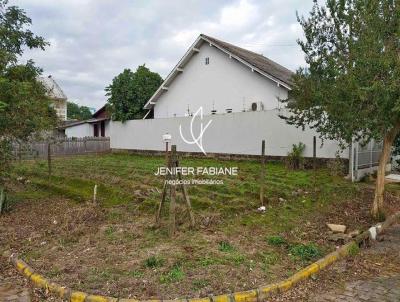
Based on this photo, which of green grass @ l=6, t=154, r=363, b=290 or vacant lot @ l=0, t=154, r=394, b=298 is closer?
vacant lot @ l=0, t=154, r=394, b=298

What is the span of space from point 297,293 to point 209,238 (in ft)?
6.34

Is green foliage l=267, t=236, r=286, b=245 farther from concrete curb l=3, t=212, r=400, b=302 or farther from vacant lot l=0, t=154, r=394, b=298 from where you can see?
concrete curb l=3, t=212, r=400, b=302

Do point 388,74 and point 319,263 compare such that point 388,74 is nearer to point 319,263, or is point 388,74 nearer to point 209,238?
point 319,263

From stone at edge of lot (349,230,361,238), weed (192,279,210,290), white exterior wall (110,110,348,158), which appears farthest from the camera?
white exterior wall (110,110,348,158)

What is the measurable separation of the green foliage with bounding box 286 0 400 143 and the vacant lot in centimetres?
231

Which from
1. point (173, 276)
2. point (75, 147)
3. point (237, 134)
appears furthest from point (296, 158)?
point (75, 147)

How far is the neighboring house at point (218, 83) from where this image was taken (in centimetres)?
1819

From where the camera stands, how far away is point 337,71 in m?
7.27

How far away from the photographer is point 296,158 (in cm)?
1364

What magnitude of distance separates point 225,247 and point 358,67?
426 centimetres

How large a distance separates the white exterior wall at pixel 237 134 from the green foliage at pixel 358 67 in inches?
210

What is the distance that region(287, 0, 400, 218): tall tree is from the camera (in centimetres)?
662

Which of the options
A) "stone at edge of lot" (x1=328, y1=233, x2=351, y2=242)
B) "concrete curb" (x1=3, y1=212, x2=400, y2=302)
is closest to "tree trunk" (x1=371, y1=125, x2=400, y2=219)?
"stone at edge of lot" (x1=328, y1=233, x2=351, y2=242)

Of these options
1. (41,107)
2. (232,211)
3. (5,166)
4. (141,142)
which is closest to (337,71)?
(232,211)
